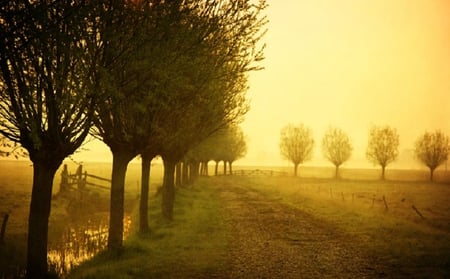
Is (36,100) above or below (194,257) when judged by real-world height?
above

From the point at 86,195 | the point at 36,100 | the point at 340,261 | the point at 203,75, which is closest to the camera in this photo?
the point at 36,100

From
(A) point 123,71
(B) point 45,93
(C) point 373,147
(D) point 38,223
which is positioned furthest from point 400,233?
(C) point 373,147

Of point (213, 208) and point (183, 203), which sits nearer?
point (213, 208)

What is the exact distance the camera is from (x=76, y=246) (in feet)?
64.1

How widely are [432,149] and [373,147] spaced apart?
13.9 meters

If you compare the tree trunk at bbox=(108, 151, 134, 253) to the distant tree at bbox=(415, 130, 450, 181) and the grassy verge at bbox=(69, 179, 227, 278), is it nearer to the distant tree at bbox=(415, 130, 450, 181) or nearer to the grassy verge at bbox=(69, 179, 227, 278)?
the grassy verge at bbox=(69, 179, 227, 278)

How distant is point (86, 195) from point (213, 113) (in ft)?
83.6

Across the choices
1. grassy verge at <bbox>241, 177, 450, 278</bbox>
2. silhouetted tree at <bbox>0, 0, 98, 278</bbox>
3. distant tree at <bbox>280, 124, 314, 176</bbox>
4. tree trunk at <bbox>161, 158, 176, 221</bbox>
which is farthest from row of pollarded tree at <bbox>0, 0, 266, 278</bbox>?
distant tree at <bbox>280, 124, 314, 176</bbox>

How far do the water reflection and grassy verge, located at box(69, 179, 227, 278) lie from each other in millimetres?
1742

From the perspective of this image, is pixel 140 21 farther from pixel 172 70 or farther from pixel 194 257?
pixel 194 257

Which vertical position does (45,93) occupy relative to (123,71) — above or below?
below

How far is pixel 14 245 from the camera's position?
1969 cm

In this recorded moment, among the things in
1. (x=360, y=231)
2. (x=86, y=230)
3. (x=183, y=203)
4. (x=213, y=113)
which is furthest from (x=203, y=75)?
(x=183, y=203)

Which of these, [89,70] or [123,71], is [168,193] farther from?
[89,70]
